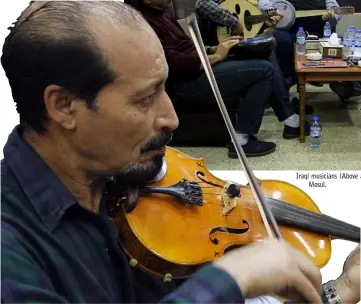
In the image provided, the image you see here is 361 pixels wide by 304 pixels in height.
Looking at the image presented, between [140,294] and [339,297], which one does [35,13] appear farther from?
[339,297]

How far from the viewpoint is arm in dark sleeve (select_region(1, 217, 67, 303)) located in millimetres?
343

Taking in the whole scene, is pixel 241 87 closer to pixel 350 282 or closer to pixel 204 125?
pixel 204 125

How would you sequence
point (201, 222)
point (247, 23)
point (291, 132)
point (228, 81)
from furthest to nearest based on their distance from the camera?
point (247, 23)
point (291, 132)
point (228, 81)
point (201, 222)

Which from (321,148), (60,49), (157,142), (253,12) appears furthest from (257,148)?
(60,49)

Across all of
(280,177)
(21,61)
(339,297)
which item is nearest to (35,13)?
(21,61)

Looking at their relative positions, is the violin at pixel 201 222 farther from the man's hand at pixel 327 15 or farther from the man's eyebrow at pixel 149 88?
the man's hand at pixel 327 15

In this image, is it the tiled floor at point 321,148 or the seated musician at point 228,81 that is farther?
the tiled floor at point 321,148

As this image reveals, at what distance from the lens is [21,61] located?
1.32 feet

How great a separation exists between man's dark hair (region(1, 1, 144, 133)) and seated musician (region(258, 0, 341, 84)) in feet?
7.26

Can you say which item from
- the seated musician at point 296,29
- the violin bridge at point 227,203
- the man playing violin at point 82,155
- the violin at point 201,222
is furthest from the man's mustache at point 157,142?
the seated musician at point 296,29

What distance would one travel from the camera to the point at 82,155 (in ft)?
1.49

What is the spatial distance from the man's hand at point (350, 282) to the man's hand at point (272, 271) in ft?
0.63

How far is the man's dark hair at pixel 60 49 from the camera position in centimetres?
38

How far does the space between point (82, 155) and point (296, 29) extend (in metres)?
2.29
